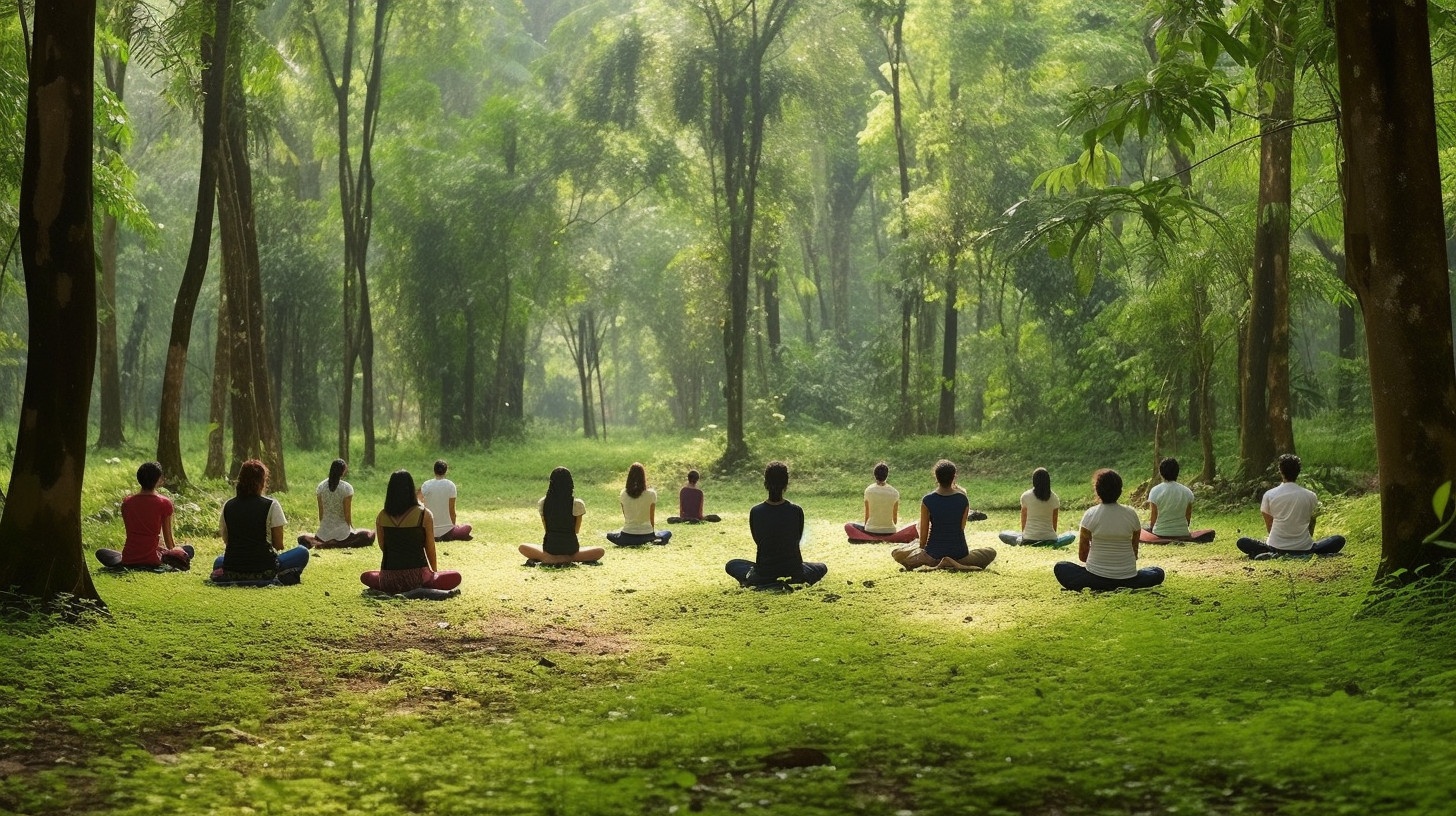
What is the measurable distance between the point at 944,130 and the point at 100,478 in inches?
732

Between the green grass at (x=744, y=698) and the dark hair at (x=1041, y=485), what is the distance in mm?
1945

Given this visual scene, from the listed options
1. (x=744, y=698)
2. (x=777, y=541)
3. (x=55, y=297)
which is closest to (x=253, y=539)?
(x=55, y=297)

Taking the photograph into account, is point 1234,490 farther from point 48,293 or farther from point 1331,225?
point 48,293

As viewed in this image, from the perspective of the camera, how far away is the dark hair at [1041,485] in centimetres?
1289

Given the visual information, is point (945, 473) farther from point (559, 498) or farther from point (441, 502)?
point (441, 502)

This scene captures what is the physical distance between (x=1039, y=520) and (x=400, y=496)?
7046 mm

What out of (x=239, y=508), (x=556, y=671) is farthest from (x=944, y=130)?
(x=556, y=671)

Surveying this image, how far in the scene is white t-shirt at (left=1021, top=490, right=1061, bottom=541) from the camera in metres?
13.5

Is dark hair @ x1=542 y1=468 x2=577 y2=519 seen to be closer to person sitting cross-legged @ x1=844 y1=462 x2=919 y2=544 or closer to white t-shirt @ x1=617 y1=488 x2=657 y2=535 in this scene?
white t-shirt @ x1=617 y1=488 x2=657 y2=535

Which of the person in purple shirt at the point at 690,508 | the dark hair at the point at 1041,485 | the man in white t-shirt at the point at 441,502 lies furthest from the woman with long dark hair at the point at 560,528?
the person in purple shirt at the point at 690,508

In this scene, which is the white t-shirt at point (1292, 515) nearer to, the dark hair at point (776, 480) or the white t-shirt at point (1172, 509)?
the white t-shirt at point (1172, 509)

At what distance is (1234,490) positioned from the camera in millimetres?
16891

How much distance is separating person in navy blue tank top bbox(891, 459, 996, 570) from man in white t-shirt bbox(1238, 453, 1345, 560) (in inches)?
101

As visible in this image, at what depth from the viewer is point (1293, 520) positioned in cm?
1124
